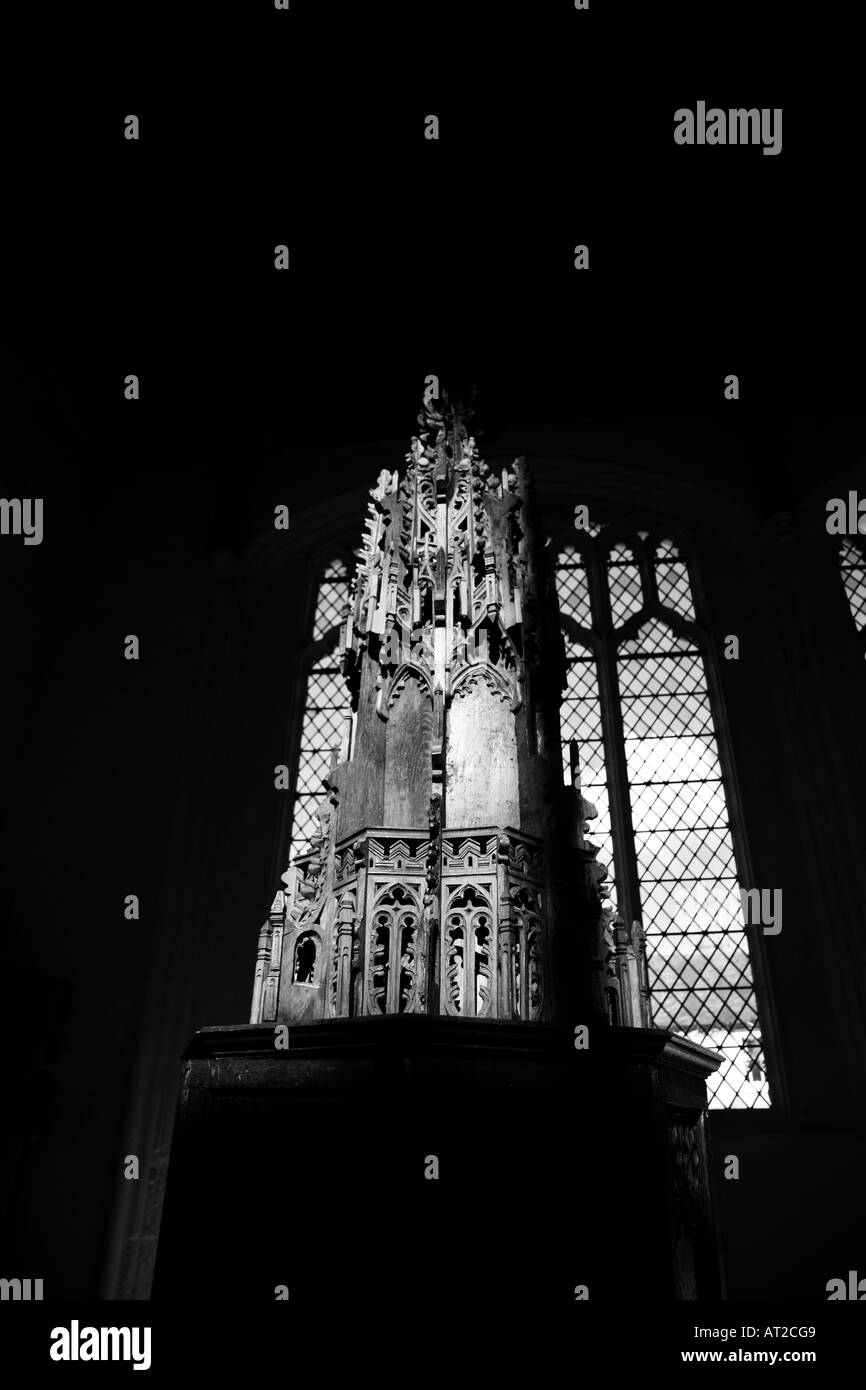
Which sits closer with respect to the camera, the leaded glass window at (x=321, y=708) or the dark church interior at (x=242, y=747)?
the dark church interior at (x=242, y=747)

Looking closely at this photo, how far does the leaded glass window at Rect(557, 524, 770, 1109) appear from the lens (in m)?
6.34

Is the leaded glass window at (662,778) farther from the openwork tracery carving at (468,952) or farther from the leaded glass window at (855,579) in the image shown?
the openwork tracery carving at (468,952)

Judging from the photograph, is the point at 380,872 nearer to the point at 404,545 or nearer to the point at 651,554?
the point at 404,545

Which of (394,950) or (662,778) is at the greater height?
(662,778)

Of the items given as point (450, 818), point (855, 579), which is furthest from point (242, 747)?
point (855, 579)

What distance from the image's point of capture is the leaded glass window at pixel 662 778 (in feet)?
20.8

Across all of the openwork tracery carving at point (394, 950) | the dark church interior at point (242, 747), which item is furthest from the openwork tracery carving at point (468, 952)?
the dark church interior at point (242, 747)

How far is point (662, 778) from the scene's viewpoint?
7367 millimetres

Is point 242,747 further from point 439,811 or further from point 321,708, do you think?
point 439,811

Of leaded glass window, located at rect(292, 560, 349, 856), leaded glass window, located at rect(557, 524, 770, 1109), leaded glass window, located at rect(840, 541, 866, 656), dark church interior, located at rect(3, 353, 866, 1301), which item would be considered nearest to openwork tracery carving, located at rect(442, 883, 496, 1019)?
leaded glass window, located at rect(557, 524, 770, 1109)

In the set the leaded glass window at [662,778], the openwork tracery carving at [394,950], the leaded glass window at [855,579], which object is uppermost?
the leaded glass window at [855,579]

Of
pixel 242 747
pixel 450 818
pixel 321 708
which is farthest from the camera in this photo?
pixel 321 708

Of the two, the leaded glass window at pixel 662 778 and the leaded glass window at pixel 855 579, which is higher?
the leaded glass window at pixel 855 579

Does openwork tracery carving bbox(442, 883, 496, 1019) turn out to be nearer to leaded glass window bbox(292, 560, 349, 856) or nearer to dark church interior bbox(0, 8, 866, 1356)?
dark church interior bbox(0, 8, 866, 1356)
